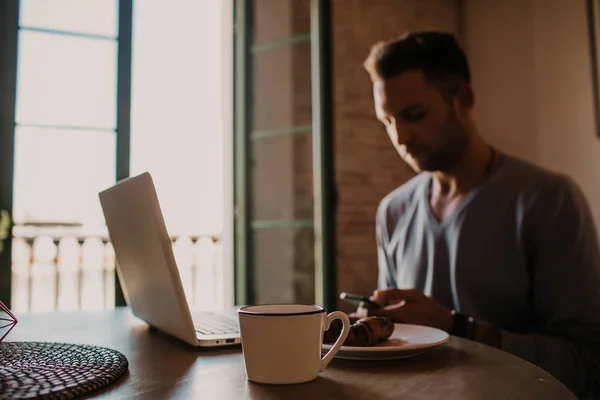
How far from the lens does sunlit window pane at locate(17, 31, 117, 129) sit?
2.54 meters

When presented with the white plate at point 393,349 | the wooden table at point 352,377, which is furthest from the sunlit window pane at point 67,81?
the white plate at point 393,349

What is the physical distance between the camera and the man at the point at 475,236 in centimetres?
106

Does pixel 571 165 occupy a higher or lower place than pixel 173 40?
lower

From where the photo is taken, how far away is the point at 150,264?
2.56ft

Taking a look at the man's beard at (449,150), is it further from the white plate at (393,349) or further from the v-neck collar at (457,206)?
the white plate at (393,349)

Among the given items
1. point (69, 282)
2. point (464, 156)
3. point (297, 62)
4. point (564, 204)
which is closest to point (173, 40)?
point (297, 62)

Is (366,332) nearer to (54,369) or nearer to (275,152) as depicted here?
(54,369)

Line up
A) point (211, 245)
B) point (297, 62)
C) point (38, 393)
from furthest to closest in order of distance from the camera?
point (211, 245)
point (297, 62)
point (38, 393)

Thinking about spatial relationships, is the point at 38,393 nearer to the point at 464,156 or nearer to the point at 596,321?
the point at 596,321

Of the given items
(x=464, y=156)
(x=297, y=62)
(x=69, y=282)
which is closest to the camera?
(x=464, y=156)

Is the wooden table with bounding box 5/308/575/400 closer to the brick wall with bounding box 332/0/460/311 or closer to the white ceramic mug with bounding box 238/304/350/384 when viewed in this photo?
the white ceramic mug with bounding box 238/304/350/384

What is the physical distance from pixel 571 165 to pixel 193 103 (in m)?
2.56

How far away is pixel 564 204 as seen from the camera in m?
1.18

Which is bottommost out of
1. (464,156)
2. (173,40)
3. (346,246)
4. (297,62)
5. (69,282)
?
(69,282)
